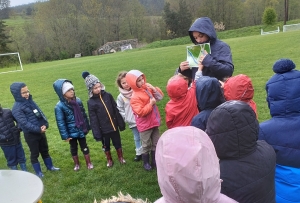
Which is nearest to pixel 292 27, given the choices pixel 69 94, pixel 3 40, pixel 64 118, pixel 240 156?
pixel 69 94

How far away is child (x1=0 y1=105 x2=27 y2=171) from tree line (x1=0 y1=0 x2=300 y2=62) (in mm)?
48381

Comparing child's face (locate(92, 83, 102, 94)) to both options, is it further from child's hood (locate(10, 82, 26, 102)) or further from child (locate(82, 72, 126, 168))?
child's hood (locate(10, 82, 26, 102))

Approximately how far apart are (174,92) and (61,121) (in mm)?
1866

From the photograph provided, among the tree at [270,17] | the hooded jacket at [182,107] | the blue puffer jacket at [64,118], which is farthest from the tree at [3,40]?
the hooded jacket at [182,107]

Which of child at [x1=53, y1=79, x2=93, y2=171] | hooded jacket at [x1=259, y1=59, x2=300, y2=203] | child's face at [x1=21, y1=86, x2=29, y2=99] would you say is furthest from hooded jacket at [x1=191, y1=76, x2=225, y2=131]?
child's face at [x1=21, y1=86, x2=29, y2=99]

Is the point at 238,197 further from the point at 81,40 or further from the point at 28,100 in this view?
the point at 81,40

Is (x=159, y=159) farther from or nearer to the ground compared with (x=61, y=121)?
farther from the ground

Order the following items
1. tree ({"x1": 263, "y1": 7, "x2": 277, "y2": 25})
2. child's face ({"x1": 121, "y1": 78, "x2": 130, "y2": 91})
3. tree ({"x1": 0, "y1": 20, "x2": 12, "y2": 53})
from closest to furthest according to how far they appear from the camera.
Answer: child's face ({"x1": 121, "y1": 78, "x2": 130, "y2": 91}), tree ({"x1": 263, "y1": 7, "x2": 277, "y2": 25}), tree ({"x1": 0, "y1": 20, "x2": 12, "y2": 53})

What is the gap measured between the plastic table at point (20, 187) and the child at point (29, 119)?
1530 millimetres

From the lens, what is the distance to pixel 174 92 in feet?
11.2

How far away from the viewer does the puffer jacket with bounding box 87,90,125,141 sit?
13.9 ft

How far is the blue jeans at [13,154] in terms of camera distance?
4314mm

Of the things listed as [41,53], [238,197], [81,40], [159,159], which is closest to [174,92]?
[238,197]

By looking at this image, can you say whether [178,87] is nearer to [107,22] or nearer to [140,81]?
[140,81]
